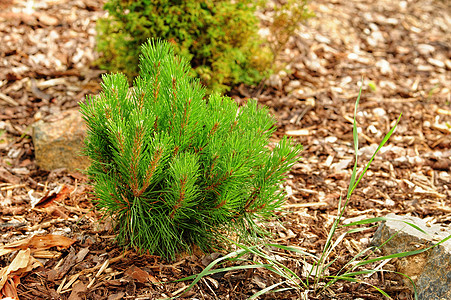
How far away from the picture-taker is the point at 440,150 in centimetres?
359

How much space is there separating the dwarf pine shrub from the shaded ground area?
0.27 meters

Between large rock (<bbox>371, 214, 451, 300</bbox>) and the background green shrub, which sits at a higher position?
the background green shrub

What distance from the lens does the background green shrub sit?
3.59 metres

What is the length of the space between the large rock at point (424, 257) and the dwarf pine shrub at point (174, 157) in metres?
0.69

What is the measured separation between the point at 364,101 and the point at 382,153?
3.16 ft

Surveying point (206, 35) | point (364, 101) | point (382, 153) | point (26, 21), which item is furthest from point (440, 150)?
point (26, 21)

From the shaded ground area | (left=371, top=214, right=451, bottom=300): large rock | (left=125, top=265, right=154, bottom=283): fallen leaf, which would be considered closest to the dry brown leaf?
the shaded ground area

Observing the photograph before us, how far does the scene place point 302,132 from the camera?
3732 mm

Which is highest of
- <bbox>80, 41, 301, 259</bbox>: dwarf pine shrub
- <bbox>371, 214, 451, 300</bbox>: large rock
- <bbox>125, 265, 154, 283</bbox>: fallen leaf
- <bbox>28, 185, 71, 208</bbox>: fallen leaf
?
<bbox>80, 41, 301, 259</bbox>: dwarf pine shrub

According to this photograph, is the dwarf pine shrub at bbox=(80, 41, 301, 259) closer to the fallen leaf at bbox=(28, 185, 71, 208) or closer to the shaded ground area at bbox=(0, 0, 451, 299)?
the shaded ground area at bbox=(0, 0, 451, 299)

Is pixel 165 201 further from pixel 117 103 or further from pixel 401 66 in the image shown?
pixel 401 66

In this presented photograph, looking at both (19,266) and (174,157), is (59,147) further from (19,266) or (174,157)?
(174,157)

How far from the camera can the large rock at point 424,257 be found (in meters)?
1.97

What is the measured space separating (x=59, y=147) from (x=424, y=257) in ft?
8.42
